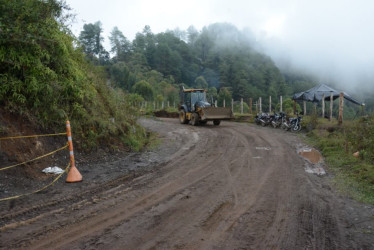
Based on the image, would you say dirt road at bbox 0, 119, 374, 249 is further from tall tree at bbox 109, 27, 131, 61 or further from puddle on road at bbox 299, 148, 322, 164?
tall tree at bbox 109, 27, 131, 61

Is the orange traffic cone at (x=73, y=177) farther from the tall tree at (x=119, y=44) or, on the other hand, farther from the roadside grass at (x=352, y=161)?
the tall tree at (x=119, y=44)

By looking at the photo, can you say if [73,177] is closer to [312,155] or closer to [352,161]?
[352,161]

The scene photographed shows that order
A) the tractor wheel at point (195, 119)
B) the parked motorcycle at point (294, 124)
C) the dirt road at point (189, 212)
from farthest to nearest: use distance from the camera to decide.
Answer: the tractor wheel at point (195, 119) → the parked motorcycle at point (294, 124) → the dirt road at point (189, 212)

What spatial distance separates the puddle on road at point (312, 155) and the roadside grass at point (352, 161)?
200 mm

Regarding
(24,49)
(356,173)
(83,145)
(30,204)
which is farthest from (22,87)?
(356,173)

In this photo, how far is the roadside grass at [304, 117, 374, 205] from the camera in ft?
20.5

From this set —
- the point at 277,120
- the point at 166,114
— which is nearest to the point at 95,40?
the point at 166,114

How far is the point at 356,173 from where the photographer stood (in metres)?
7.42

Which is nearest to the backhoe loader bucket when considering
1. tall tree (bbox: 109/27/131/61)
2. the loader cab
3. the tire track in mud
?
the loader cab

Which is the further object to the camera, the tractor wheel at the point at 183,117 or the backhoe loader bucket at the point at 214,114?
the tractor wheel at the point at 183,117

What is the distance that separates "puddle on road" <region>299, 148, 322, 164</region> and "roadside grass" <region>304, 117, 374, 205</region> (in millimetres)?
200

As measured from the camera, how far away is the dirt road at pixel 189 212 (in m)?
3.77

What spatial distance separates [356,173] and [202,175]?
12.1 ft

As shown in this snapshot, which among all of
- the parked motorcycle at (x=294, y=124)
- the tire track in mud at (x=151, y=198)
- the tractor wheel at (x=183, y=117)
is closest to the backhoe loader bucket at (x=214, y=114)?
the tractor wheel at (x=183, y=117)
